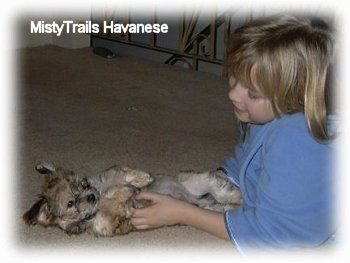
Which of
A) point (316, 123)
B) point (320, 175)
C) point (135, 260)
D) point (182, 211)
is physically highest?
point (316, 123)

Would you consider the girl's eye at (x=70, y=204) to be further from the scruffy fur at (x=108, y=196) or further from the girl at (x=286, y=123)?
the girl at (x=286, y=123)

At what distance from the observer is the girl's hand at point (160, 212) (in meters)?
1.33

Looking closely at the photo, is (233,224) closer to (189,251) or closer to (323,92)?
(189,251)

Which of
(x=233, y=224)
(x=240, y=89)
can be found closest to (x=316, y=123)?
(x=240, y=89)

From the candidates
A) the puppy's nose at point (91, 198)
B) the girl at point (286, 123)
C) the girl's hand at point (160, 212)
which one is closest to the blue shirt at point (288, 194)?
the girl at point (286, 123)

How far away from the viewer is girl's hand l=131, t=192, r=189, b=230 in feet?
4.38

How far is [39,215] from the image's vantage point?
143 centimetres

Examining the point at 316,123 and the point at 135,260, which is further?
the point at 135,260

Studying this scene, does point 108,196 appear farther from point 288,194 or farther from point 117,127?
point 117,127

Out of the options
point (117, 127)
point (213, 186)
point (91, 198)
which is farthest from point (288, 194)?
point (117, 127)

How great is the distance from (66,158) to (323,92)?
3.30 ft

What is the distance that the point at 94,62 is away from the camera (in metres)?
3.19

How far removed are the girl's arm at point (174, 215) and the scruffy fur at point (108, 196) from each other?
2.2 inches

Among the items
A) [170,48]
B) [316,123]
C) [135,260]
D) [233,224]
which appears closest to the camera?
[316,123]
